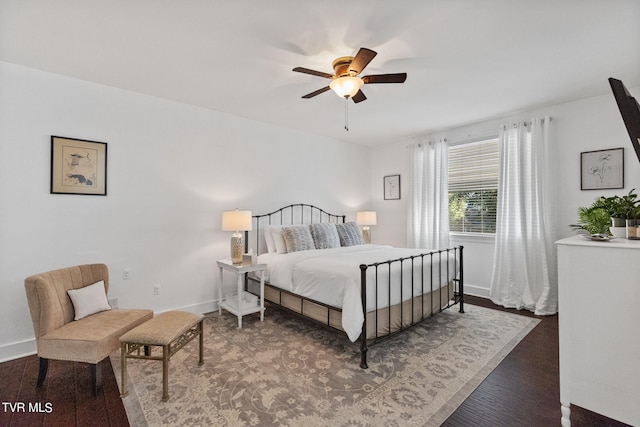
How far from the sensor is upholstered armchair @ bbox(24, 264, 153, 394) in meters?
2.05

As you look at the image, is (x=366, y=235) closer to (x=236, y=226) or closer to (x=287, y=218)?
(x=287, y=218)

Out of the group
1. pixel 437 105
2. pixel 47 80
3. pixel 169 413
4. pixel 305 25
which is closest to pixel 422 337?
pixel 169 413

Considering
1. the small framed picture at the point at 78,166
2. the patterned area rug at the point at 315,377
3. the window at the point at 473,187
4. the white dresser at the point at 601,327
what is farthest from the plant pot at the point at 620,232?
the small framed picture at the point at 78,166

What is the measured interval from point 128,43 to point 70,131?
1.26 m

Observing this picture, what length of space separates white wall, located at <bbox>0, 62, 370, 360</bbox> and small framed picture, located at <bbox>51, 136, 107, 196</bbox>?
0.07 m

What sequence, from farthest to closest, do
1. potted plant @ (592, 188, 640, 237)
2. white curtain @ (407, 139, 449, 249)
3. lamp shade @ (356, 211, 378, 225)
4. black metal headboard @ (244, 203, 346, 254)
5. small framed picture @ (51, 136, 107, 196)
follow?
lamp shade @ (356, 211, 378, 225)
white curtain @ (407, 139, 449, 249)
black metal headboard @ (244, 203, 346, 254)
small framed picture @ (51, 136, 107, 196)
potted plant @ (592, 188, 640, 237)

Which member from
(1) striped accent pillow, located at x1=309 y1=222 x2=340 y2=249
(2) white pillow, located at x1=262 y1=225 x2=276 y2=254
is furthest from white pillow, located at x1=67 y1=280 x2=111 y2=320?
(1) striped accent pillow, located at x1=309 y1=222 x2=340 y2=249

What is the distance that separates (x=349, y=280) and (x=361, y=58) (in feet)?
5.97

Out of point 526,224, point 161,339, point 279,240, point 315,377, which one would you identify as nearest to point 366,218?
point 279,240

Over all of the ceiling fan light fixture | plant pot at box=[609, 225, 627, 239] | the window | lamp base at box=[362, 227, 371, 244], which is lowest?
lamp base at box=[362, 227, 371, 244]

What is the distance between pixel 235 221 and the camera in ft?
12.0

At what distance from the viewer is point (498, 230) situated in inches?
165

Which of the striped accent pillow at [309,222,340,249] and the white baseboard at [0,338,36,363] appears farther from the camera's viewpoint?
the striped accent pillow at [309,222,340,249]

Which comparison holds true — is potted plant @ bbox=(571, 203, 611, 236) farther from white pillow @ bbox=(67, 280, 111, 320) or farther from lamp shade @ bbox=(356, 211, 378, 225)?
white pillow @ bbox=(67, 280, 111, 320)
